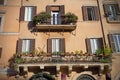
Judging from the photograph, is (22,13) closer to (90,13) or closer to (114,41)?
(90,13)

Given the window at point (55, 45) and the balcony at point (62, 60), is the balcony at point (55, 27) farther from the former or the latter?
the balcony at point (62, 60)

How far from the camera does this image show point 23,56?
65.1 ft

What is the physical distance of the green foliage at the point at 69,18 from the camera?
2194 cm

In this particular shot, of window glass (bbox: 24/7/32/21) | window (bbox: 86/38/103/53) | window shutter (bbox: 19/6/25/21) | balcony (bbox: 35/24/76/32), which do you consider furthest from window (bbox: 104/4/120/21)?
window shutter (bbox: 19/6/25/21)

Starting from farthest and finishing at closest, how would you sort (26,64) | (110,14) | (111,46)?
(110,14) → (111,46) → (26,64)

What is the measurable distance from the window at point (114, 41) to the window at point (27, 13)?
695 cm

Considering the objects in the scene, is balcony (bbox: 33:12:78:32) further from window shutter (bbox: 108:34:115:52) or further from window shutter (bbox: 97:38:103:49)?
window shutter (bbox: 108:34:115:52)

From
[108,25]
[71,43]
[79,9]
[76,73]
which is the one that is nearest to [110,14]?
[108,25]

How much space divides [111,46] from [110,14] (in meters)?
3.35

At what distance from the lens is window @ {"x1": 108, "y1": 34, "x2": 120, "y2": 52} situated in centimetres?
2116

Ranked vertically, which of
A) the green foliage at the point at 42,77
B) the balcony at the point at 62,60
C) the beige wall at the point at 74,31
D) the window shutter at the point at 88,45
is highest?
the beige wall at the point at 74,31

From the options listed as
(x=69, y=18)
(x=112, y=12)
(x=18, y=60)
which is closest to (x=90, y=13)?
(x=112, y=12)

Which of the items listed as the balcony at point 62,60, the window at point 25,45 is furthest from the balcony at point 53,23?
the balcony at point 62,60

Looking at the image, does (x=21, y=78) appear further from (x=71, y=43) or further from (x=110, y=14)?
(x=110, y=14)
